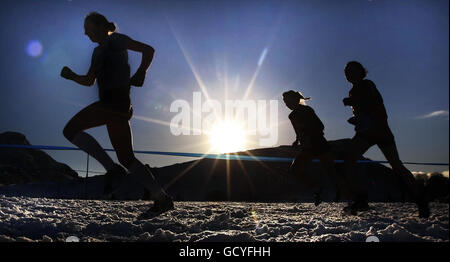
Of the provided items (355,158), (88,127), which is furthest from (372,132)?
(88,127)

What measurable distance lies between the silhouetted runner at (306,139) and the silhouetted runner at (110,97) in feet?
6.55

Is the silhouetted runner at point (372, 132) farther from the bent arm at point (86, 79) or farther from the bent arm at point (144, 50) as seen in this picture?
the bent arm at point (86, 79)

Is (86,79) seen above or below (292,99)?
below

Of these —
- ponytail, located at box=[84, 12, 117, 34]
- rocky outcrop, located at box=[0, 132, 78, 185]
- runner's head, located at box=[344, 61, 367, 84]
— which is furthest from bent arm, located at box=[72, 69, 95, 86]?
rocky outcrop, located at box=[0, 132, 78, 185]

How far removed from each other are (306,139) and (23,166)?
565ft

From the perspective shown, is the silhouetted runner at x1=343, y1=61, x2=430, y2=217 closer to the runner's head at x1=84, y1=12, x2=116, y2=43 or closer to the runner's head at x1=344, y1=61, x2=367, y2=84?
the runner's head at x1=344, y1=61, x2=367, y2=84

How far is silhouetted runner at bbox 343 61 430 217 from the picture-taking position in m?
3.05

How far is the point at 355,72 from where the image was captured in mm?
3283

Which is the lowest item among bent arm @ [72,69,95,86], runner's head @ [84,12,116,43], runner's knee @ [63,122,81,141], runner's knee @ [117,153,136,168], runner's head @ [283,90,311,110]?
runner's knee @ [117,153,136,168]

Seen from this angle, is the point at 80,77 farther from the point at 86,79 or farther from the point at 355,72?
the point at 355,72

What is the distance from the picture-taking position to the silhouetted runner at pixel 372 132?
3047 mm
